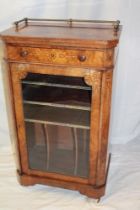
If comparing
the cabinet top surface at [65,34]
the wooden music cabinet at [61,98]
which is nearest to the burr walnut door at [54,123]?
the wooden music cabinet at [61,98]

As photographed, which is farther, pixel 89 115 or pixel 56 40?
pixel 89 115

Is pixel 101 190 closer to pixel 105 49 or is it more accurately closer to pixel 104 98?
pixel 104 98

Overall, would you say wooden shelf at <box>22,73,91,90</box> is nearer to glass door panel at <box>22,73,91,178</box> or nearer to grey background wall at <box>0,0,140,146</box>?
glass door panel at <box>22,73,91,178</box>

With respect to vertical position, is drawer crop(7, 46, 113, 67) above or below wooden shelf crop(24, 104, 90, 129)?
above

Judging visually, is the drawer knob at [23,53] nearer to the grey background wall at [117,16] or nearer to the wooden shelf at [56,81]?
the wooden shelf at [56,81]

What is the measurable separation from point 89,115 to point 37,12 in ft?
2.09

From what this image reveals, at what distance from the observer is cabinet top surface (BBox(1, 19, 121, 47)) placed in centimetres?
93

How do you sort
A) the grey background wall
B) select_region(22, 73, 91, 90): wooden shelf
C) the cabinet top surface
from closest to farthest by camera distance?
the cabinet top surface < select_region(22, 73, 91, 90): wooden shelf < the grey background wall

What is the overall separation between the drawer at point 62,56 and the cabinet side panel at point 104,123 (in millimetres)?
58

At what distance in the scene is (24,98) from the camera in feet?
3.67

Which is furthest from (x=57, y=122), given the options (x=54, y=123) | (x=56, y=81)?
(x=56, y=81)

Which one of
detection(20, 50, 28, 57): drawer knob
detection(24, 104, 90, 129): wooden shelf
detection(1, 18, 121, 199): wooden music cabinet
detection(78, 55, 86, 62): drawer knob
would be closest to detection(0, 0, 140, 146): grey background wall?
detection(1, 18, 121, 199): wooden music cabinet

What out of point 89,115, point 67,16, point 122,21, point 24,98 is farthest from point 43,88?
point 122,21

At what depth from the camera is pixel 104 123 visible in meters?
1.08
